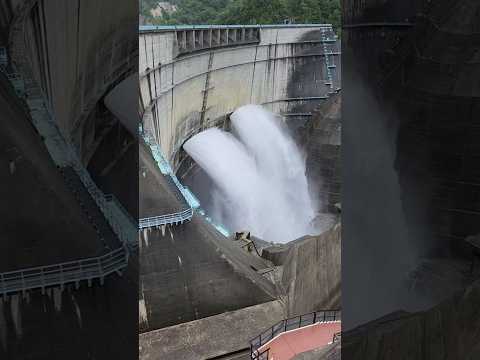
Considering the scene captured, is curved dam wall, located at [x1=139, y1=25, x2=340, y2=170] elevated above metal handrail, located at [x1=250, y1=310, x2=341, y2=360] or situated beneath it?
elevated above

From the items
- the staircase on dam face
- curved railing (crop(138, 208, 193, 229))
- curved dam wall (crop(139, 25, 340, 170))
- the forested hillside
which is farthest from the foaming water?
the staircase on dam face

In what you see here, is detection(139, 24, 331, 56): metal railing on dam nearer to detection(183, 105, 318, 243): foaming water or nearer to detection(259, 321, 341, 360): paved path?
detection(183, 105, 318, 243): foaming water

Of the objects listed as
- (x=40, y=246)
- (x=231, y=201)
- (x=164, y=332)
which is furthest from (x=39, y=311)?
(x=231, y=201)

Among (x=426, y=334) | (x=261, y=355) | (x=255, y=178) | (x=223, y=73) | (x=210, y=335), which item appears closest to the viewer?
(x=426, y=334)

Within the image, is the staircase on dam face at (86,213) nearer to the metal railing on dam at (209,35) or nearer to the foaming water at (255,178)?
the metal railing on dam at (209,35)

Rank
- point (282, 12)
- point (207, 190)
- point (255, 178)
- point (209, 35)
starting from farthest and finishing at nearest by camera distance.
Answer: point (282, 12) → point (255, 178) → point (207, 190) → point (209, 35)

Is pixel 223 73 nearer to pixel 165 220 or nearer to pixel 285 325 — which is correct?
pixel 165 220

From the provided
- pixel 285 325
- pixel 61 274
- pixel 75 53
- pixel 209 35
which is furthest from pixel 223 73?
pixel 61 274
